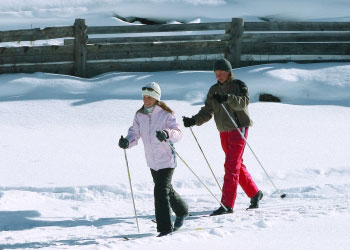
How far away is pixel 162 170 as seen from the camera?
5980 millimetres

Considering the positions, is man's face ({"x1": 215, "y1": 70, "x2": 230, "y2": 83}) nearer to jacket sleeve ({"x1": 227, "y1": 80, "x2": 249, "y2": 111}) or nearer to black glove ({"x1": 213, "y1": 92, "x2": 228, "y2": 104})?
jacket sleeve ({"x1": 227, "y1": 80, "x2": 249, "y2": 111})

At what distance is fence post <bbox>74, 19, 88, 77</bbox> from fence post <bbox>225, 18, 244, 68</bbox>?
2935mm

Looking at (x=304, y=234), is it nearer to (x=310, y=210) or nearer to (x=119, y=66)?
(x=310, y=210)

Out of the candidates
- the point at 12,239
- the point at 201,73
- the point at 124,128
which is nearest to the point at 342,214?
the point at 12,239

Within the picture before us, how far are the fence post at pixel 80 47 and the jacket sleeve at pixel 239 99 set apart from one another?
701cm

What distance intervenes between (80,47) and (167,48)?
1793mm

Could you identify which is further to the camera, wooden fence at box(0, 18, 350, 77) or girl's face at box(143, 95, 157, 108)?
wooden fence at box(0, 18, 350, 77)

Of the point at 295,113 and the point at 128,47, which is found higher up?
the point at 128,47

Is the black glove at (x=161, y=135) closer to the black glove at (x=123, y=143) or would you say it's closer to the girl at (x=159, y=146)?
the girl at (x=159, y=146)

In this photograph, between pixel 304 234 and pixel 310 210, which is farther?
pixel 310 210

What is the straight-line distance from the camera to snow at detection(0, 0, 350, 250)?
5859 millimetres

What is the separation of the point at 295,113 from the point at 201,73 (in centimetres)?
268

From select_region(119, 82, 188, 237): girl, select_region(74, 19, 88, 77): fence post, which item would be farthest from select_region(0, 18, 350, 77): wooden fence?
select_region(119, 82, 188, 237): girl

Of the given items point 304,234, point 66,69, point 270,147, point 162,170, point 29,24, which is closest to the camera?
point 304,234
